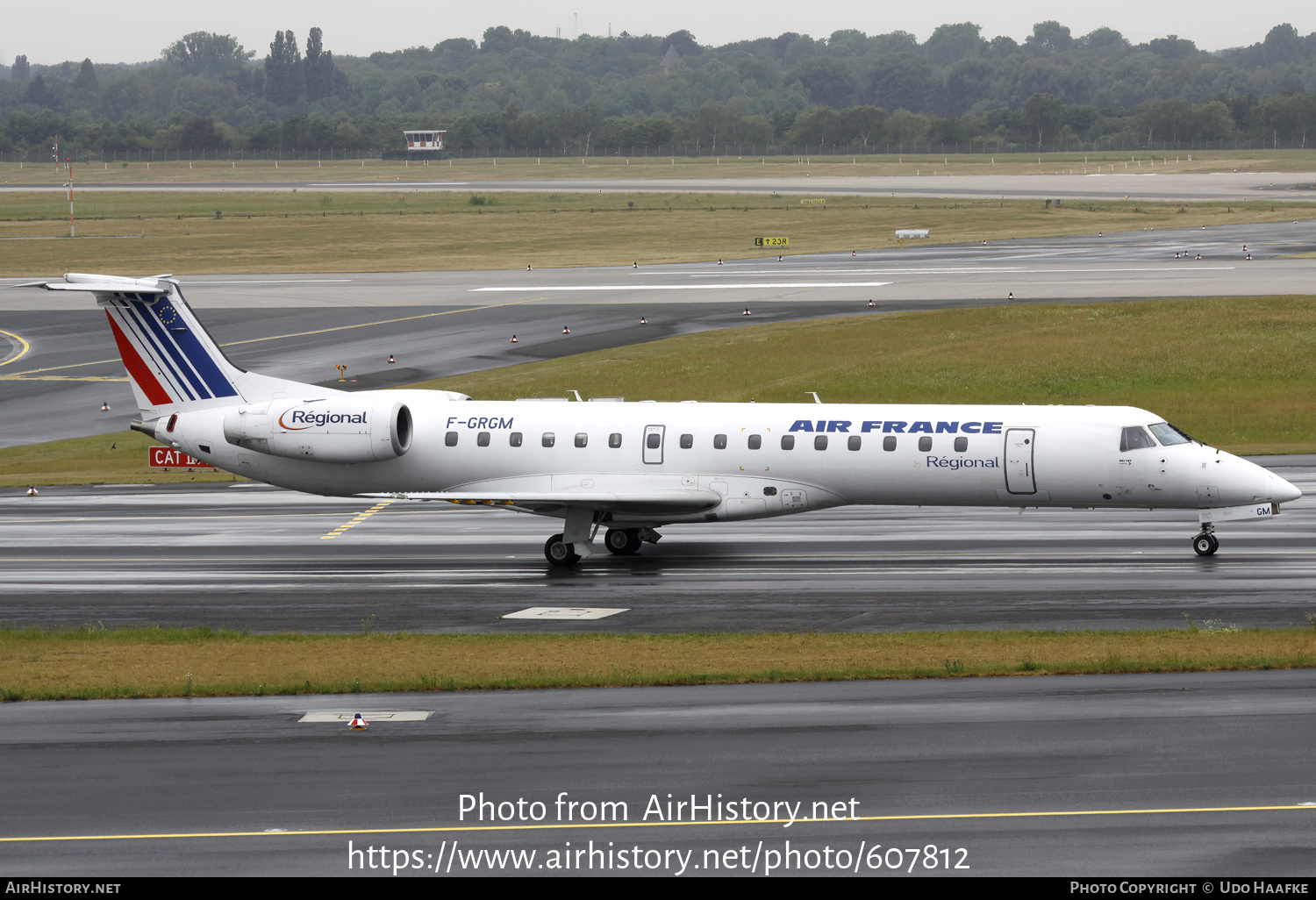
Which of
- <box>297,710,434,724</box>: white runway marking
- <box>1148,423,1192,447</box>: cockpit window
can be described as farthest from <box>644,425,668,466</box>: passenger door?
<box>297,710,434,724</box>: white runway marking

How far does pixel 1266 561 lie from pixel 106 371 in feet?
158

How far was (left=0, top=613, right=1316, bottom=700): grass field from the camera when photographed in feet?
67.7

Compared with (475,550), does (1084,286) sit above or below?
above

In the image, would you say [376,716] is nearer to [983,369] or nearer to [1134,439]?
[1134,439]

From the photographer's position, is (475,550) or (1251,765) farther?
(475,550)

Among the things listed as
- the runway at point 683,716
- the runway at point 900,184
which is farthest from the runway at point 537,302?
the runway at point 900,184

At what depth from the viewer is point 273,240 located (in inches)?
4380

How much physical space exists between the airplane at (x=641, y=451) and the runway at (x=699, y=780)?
9.48m

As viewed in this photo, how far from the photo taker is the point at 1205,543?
2903 cm

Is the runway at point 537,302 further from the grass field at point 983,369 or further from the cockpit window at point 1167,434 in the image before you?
the cockpit window at point 1167,434
